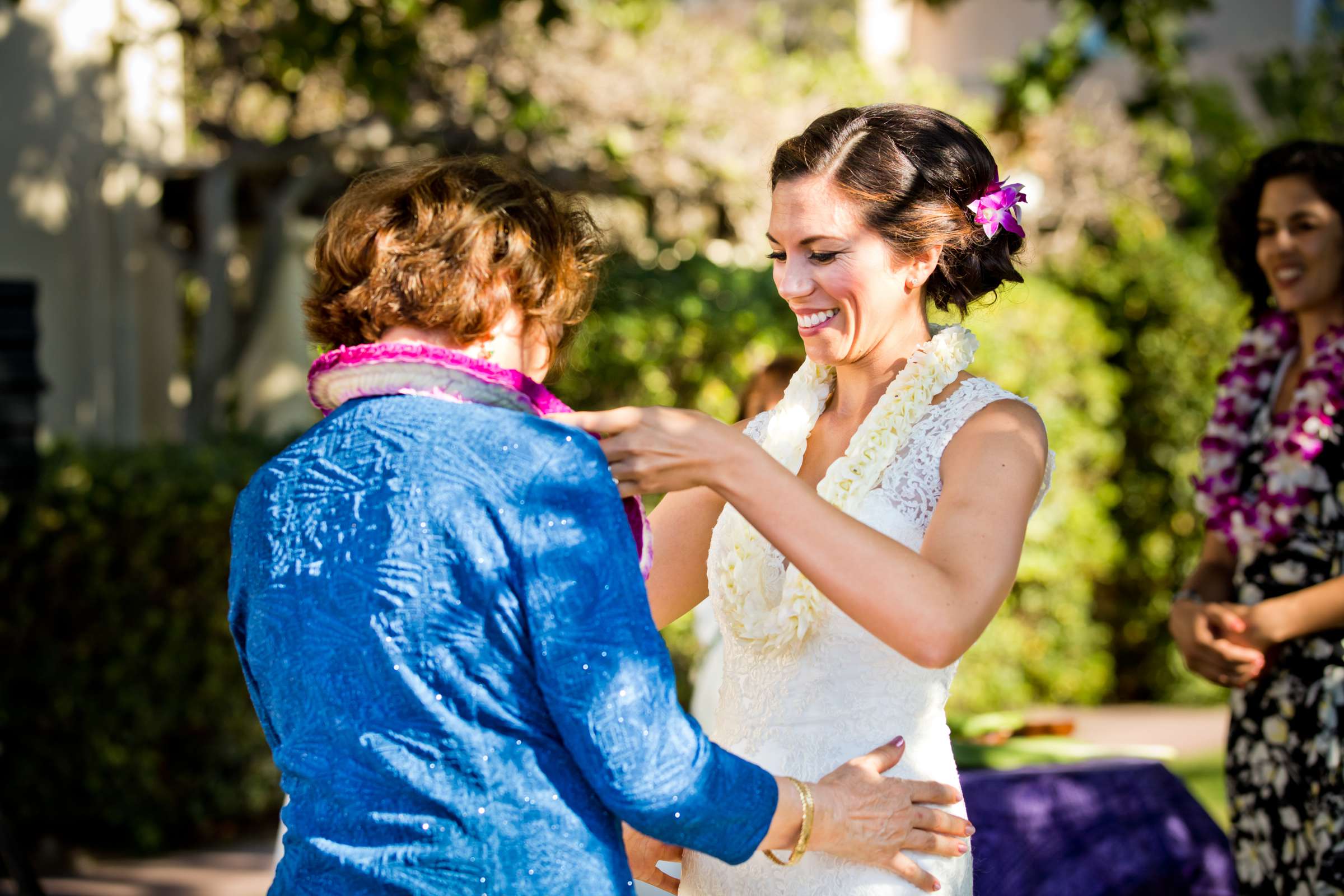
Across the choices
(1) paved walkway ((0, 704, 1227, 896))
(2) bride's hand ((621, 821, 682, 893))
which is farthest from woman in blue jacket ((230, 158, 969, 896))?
(1) paved walkway ((0, 704, 1227, 896))

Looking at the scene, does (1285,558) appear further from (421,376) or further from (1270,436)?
(421,376)

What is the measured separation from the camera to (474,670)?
1.50 m

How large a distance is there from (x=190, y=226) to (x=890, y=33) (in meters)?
16.6

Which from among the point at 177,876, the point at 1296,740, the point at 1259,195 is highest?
the point at 1259,195

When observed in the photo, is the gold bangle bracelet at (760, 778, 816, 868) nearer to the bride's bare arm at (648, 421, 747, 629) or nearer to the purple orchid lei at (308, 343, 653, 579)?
the purple orchid lei at (308, 343, 653, 579)

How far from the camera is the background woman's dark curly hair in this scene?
3.04m

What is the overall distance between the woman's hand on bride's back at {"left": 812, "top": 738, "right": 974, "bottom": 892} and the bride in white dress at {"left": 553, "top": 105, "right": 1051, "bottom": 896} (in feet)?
0.06

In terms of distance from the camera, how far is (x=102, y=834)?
5469 millimetres

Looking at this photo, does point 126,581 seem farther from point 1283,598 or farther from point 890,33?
point 890,33

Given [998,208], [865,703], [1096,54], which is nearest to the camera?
[865,703]

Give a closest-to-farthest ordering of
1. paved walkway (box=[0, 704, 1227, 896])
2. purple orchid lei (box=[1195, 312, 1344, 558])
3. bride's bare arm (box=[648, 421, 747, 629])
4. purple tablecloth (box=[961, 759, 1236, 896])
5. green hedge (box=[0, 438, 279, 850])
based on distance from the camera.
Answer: bride's bare arm (box=[648, 421, 747, 629])
purple tablecloth (box=[961, 759, 1236, 896])
purple orchid lei (box=[1195, 312, 1344, 558])
paved walkway (box=[0, 704, 1227, 896])
green hedge (box=[0, 438, 279, 850])

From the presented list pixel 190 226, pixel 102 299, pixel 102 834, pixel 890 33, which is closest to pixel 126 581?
pixel 102 834

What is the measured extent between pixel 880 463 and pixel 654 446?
21.7 inches

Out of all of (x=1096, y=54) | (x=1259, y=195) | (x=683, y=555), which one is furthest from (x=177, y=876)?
(x=1096, y=54)
